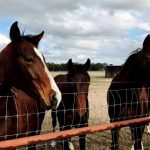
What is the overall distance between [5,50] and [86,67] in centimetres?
350

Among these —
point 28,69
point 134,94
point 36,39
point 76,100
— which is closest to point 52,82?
point 28,69

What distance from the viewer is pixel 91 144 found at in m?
8.58

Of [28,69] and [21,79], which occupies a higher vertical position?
[28,69]

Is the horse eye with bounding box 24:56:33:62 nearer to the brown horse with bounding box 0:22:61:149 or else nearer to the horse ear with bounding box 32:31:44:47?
the brown horse with bounding box 0:22:61:149

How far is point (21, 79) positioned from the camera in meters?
4.19

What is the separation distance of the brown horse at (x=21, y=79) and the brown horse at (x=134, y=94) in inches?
87.6

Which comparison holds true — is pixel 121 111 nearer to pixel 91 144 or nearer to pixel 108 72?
pixel 91 144

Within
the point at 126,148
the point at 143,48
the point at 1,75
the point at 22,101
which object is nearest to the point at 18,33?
the point at 1,75

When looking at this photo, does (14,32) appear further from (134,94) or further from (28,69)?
(134,94)

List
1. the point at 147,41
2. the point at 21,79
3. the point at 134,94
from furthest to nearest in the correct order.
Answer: the point at 134,94 → the point at 147,41 → the point at 21,79

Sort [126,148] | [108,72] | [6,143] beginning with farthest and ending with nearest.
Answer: [108,72]
[126,148]
[6,143]

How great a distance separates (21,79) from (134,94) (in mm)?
2848

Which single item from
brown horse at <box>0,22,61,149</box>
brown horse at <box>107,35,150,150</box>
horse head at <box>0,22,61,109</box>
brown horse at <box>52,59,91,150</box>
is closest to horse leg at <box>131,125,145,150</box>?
brown horse at <box>107,35,150,150</box>

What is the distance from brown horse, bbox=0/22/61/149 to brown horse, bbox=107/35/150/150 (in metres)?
2.23
